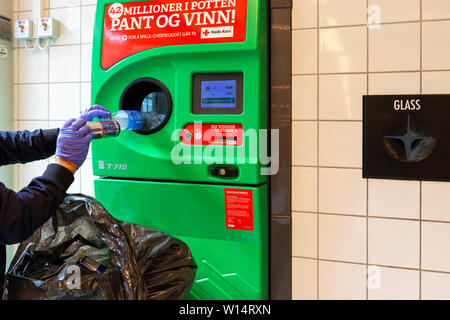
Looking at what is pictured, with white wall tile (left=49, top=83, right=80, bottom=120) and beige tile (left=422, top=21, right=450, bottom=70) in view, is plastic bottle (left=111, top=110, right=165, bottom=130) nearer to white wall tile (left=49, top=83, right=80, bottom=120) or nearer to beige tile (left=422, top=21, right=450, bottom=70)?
white wall tile (left=49, top=83, right=80, bottom=120)

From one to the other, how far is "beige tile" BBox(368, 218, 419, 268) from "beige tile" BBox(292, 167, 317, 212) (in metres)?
0.25

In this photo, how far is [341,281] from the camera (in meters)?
1.74

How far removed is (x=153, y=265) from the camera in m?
1.32

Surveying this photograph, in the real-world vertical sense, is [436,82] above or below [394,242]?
above

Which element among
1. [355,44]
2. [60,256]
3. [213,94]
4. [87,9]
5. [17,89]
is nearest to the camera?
[60,256]

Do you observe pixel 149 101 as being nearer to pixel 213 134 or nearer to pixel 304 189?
pixel 213 134

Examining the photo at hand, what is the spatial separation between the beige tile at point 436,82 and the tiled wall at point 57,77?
1.61 meters

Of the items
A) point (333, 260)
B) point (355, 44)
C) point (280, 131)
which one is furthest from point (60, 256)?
point (355, 44)

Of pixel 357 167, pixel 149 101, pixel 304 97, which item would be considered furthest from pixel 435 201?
pixel 149 101

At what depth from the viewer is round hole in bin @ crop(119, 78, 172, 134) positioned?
5.22 feet

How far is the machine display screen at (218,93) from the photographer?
1.51 metres

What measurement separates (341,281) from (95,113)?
4.00ft
